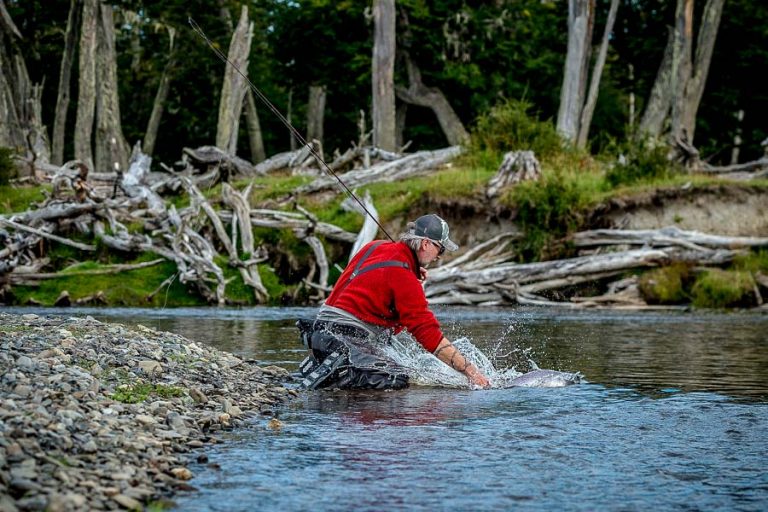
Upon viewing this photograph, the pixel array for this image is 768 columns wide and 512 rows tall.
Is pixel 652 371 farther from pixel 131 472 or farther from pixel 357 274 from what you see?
pixel 131 472

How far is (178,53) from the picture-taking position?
39.2 m

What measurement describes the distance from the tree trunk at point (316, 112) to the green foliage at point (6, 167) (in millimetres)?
12860

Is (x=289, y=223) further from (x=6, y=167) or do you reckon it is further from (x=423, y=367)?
(x=423, y=367)

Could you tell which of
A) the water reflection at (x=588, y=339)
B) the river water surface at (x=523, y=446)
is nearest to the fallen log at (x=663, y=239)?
the water reflection at (x=588, y=339)

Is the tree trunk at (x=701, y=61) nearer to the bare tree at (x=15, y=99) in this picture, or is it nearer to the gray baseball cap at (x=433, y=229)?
the bare tree at (x=15, y=99)

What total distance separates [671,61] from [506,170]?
1349 centimetres

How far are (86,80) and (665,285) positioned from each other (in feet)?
58.8

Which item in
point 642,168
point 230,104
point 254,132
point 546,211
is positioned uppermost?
point 254,132

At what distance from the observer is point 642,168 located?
22.9 m

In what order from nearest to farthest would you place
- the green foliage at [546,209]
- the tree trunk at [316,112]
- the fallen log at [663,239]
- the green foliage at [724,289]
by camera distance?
1. the green foliage at [724,289]
2. the fallen log at [663,239]
3. the green foliage at [546,209]
4. the tree trunk at [316,112]

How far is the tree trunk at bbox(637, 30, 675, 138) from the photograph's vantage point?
3438 cm

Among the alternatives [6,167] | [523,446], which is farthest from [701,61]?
[523,446]

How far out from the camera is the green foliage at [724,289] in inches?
783

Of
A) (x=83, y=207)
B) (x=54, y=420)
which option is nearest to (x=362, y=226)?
(x=83, y=207)
